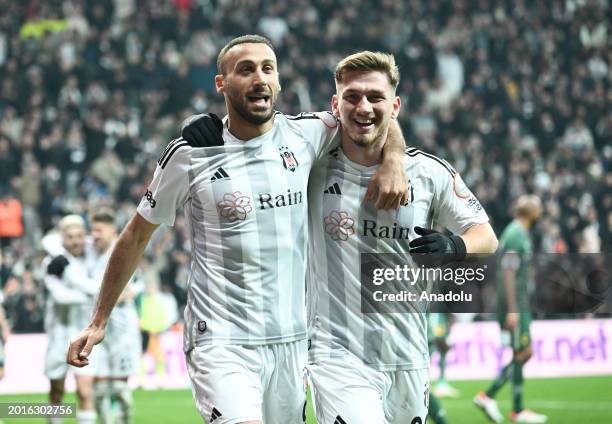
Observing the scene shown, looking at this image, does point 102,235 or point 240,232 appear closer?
point 240,232

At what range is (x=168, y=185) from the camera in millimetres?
5176

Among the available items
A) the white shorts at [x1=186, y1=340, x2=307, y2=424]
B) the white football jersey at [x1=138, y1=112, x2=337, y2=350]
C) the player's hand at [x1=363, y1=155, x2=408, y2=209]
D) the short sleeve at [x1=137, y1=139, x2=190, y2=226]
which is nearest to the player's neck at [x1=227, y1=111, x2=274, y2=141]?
the white football jersey at [x1=138, y1=112, x2=337, y2=350]

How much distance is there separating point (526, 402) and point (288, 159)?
846cm

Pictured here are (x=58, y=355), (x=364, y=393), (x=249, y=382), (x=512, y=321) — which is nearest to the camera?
(x=249, y=382)

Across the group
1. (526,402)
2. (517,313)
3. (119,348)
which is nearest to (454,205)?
(119,348)

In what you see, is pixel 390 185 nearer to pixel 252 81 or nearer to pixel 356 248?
pixel 356 248

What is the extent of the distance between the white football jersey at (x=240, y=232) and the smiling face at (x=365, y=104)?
1.03ft

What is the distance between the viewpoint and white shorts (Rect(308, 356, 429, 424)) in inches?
199

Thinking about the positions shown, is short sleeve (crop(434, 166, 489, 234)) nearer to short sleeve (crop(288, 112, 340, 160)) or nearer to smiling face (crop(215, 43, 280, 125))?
short sleeve (crop(288, 112, 340, 160))

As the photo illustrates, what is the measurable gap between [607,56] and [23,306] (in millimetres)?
14549

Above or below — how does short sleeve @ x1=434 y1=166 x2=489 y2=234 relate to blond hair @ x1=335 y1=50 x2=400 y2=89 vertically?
below

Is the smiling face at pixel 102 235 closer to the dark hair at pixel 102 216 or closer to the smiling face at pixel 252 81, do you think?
the dark hair at pixel 102 216

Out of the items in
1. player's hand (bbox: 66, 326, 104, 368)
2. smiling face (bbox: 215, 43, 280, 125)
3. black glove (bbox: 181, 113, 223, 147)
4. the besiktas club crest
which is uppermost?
smiling face (bbox: 215, 43, 280, 125)

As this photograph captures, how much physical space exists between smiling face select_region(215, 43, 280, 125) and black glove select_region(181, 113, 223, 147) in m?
0.14
